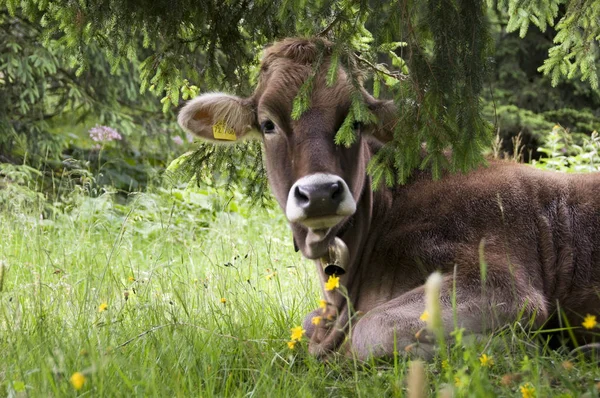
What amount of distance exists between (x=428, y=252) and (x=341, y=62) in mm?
1152

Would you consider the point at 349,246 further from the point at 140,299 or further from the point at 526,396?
the point at 526,396

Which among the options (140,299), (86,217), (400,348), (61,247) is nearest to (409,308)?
(400,348)

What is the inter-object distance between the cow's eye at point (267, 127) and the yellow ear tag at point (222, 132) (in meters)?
0.33

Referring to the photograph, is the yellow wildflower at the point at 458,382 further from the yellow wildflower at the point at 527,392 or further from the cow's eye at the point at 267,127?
the cow's eye at the point at 267,127

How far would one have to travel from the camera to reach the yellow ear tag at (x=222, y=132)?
4633mm

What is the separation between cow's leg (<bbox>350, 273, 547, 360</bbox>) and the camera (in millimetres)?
3734

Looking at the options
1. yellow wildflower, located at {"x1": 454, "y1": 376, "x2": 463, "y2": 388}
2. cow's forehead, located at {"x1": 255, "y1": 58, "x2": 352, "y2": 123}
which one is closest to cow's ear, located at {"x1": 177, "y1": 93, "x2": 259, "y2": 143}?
cow's forehead, located at {"x1": 255, "y1": 58, "x2": 352, "y2": 123}

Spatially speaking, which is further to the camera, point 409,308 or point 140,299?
point 140,299

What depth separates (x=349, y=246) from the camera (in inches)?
172

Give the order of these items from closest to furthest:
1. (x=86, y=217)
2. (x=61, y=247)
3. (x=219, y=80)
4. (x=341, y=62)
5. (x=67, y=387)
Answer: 1. (x=67, y=387)
2. (x=341, y=62)
3. (x=219, y=80)
4. (x=61, y=247)
5. (x=86, y=217)

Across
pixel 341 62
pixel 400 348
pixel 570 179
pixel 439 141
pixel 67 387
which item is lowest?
pixel 400 348

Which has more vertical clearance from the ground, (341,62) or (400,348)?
(341,62)

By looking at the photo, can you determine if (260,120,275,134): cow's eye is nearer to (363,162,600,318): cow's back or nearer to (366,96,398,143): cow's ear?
(366,96,398,143): cow's ear

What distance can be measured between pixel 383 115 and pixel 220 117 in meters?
0.99
